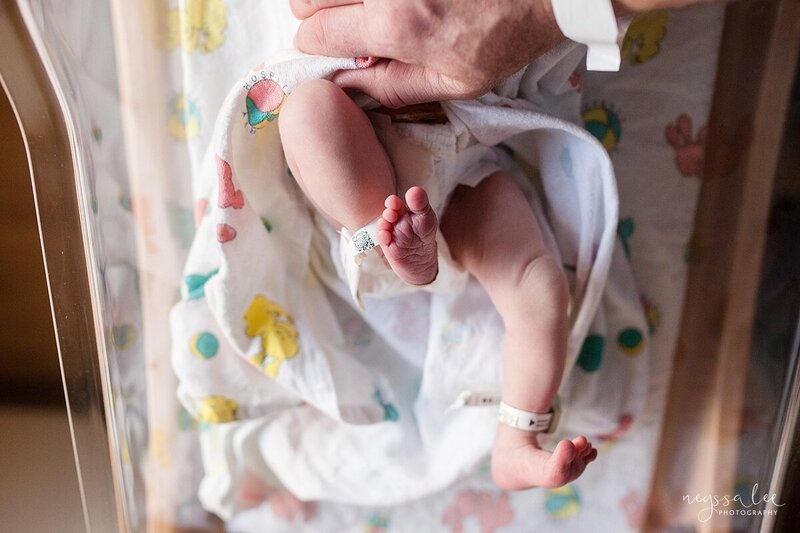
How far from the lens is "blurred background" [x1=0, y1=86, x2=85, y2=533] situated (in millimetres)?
807

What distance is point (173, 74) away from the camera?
0.83 meters

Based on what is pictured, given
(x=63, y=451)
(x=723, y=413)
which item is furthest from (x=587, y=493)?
(x=63, y=451)

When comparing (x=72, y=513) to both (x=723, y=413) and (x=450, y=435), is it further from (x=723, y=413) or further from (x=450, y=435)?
(x=723, y=413)

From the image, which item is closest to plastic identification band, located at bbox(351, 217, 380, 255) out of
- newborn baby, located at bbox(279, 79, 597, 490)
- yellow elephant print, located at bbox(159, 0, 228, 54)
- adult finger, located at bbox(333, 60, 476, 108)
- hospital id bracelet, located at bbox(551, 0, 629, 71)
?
newborn baby, located at bbox(279, 79, 597, 490)

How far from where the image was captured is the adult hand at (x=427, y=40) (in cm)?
51

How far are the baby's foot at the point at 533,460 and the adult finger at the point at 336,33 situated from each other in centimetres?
38

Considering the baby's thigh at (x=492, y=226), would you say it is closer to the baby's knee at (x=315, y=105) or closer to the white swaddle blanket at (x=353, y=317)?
the white swaddle blanket at (x=353, y=317)

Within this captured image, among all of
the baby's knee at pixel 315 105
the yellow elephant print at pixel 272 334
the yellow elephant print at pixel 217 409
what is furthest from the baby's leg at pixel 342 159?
the yellow elephant print at pixel 217 409

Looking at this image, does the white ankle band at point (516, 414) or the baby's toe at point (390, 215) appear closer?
the baby's toe at point (390, 215)

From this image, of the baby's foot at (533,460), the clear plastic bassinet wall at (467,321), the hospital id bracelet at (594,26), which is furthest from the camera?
the clear plastic bassinet wall at (467,321)

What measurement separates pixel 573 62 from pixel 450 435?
1.47ft

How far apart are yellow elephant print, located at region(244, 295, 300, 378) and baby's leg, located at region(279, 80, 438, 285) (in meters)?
0.22

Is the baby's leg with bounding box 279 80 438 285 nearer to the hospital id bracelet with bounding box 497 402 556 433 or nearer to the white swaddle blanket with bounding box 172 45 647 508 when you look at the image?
the white swaddle blanket with bounding box 172 45 647 508

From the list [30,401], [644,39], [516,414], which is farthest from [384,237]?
[30,401]
